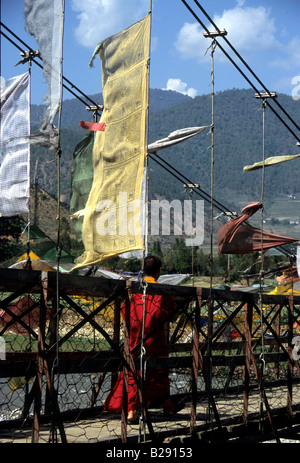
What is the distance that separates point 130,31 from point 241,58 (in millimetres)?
3464

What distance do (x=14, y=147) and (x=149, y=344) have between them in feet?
9.31

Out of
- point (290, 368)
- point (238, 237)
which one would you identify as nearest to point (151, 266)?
point (290, 368)

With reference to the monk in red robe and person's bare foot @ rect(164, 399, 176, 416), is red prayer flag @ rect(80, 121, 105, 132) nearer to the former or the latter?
the monk in red robe

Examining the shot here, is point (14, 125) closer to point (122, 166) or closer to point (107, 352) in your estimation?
point (122, 166)

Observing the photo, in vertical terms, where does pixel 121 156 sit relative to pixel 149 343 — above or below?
above

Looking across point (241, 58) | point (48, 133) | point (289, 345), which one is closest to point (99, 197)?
point (48, 133)

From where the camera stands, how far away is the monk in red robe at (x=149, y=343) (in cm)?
592

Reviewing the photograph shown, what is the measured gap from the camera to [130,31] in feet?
20.7

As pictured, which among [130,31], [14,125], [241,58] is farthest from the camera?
[241,58]

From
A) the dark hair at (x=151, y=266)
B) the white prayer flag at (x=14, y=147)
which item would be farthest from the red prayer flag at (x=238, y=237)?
the dark hair at (x=151, y=266)

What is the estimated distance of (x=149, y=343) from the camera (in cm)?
606

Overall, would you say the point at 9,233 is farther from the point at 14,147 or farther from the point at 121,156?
the point at 121,156

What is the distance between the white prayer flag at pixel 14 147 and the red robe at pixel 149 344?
74.3 inches

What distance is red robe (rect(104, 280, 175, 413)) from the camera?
593 cm
